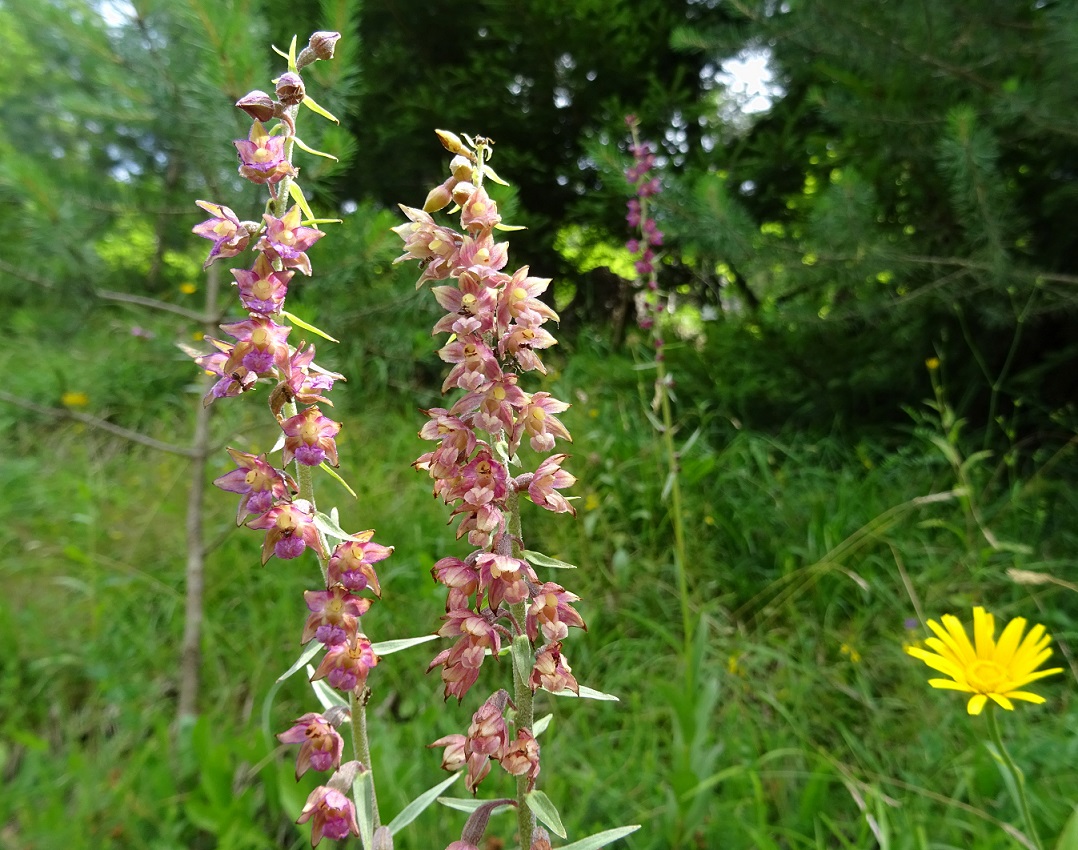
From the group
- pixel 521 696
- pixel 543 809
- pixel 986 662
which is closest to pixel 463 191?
pixel 521 696

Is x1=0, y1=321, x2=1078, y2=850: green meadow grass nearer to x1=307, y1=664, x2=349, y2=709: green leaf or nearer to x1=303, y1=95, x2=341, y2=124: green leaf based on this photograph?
x1=307, y1=664, x2=349, y2=709: green leaf

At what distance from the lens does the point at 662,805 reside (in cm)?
170

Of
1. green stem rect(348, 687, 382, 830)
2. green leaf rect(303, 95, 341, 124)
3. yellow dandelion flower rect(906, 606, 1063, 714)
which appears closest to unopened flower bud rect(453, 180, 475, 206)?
green leaf rect(303, 95, 341, 124)

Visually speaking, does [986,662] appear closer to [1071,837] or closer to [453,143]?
[1071,837]

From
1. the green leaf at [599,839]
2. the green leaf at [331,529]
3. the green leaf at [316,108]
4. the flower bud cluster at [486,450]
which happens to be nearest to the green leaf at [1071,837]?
the green leaf at [599,839]

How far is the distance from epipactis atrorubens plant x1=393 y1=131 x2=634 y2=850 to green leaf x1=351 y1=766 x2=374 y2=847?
103mm

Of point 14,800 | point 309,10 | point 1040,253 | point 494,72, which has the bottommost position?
point 14,800

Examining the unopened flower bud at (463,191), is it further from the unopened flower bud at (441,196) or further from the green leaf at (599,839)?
the green leaf at (599,839)

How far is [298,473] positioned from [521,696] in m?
0.34

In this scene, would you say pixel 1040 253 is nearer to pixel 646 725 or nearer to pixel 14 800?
pixel 646 725

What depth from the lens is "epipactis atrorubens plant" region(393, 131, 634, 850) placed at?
0.68 meters

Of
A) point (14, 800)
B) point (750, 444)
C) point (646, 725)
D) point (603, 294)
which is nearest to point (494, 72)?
point (603, 294)

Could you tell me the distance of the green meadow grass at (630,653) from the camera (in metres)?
1.68

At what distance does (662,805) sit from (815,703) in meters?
0.68
